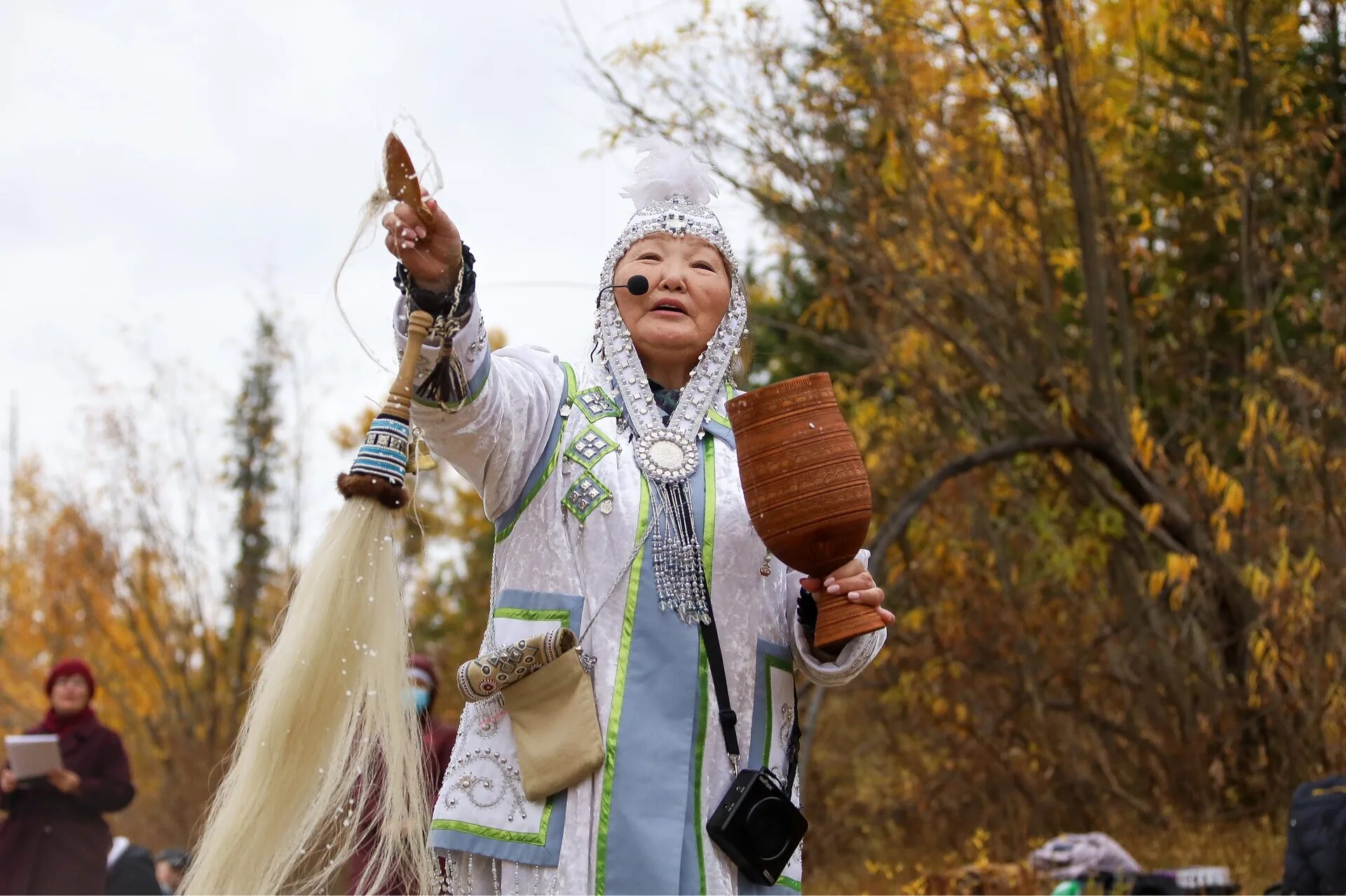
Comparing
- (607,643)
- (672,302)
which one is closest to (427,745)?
(607,643)

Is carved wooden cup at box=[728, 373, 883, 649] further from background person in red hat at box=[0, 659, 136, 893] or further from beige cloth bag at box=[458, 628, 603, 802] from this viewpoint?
background person in red hat at box=[0, 659, 136, 893]

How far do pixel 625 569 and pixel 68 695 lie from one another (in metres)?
5.14

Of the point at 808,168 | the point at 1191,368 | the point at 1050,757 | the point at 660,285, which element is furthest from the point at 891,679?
the point at 660,285

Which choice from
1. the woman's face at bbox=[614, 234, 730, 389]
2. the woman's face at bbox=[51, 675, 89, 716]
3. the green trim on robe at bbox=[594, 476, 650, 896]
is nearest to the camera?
the green trim on robe at bbox=[594, 476, 650, 896]

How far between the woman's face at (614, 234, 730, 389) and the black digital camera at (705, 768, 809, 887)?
0.85 metres

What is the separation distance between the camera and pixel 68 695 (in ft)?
22.9

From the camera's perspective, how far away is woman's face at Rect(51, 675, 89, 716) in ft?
22.9

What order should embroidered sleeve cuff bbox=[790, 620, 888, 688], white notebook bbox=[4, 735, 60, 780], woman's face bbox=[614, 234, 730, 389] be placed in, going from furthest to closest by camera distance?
white notebook bbox=[4, 735, 60, 780], woman's face bbox=[614, 234, 730, 389], embroidered sleeve cuff bbox=[790, 620, 888, 688]

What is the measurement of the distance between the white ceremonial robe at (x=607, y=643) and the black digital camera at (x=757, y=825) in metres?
0.04

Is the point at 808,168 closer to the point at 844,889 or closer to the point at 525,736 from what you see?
the point at 844,889

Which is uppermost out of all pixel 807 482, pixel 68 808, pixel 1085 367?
pixel 1085 367

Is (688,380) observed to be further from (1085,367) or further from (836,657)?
(1085,367)

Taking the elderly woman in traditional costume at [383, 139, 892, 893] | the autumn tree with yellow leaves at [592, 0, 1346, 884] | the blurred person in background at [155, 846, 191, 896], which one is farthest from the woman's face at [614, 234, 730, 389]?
the blurred person in background at [155, 846, 191, 896]

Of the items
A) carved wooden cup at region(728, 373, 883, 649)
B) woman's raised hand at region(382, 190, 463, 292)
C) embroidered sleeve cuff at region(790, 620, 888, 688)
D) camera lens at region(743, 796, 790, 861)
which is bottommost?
camera lens at region(743, 796, 790, 861)
